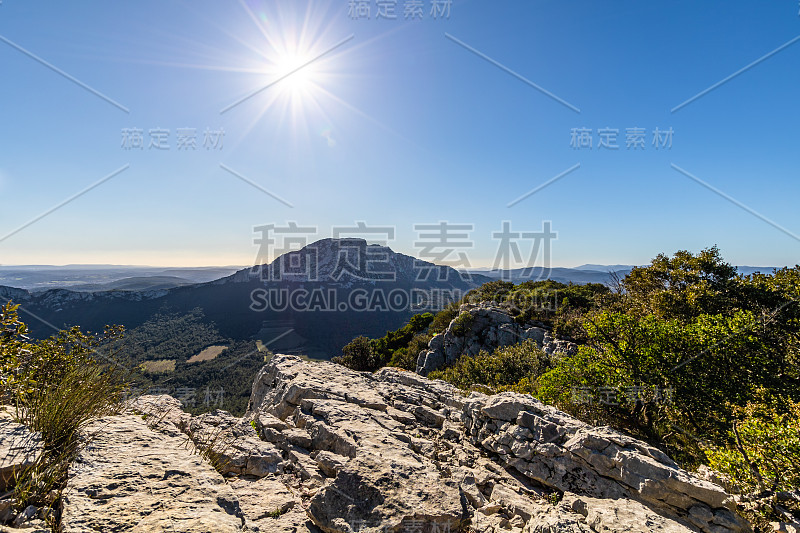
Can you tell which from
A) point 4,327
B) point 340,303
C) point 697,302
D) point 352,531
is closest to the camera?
point 352,531

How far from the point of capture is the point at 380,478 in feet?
18.8

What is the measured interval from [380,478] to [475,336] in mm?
32203

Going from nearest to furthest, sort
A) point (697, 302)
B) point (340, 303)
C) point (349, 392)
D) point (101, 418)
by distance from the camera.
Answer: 1. point (101, 418)
2. point (349, 392)
3. point (697, 302)
4. point (340, 303)

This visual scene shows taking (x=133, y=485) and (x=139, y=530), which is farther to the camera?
(x=133, y=485)

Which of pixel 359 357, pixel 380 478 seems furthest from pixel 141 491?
pixel 359 357

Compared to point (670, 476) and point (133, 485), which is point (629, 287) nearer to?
point (670, 476)

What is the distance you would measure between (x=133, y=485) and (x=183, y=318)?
171320mm

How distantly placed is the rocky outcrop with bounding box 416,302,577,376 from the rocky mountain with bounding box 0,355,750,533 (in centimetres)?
2566

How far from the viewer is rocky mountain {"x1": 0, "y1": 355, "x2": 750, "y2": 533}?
4219mm

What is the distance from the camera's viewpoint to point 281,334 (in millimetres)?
134750

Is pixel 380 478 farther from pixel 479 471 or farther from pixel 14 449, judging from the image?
pixel 14 449

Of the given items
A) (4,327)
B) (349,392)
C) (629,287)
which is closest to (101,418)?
(4,327)

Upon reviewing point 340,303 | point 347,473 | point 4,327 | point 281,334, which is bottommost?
point 281,334

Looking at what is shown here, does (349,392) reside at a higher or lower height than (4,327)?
lower
